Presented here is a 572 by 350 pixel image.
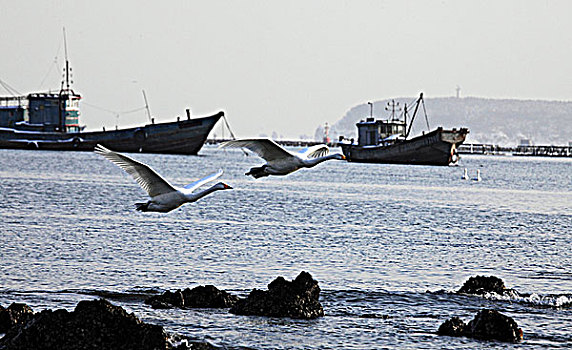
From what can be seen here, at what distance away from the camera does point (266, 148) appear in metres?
23.7

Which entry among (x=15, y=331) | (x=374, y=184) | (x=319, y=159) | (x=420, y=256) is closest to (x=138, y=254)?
(x=420, y=256)

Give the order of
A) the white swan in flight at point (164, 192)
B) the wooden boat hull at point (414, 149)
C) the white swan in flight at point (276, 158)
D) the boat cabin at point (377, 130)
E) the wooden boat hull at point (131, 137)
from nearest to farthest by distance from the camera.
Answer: the white swan in flight at point (164, 192), the white swan in flight at point (276, 158), the boat cabin at point (377, 130), the wooden boat hull at point (414, 149), the wooden boat hull at point (131, 137)

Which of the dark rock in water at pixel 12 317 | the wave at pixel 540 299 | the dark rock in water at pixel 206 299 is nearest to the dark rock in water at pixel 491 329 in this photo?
the wave at pixel 540 299

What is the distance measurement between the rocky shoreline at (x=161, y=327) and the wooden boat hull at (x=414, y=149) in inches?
3856

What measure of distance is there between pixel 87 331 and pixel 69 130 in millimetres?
127914

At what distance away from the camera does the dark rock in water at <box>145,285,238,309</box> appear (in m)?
24.7

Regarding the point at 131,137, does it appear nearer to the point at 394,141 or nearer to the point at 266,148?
the point at 394,141

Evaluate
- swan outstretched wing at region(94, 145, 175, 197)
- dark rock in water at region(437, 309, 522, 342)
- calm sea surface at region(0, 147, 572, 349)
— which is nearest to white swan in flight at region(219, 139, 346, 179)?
swan outstretched wing at region(94, 145, 175, 197)

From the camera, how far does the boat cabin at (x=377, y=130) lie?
12556 cm

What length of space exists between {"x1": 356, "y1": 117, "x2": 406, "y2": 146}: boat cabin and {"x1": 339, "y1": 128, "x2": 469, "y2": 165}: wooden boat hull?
1003 mm

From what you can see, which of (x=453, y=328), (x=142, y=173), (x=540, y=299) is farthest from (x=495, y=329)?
(x=142, y=173)

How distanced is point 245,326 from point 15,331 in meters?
5.98

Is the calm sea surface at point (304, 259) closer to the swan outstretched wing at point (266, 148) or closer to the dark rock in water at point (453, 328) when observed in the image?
the dark rock in water at point (453, 328)

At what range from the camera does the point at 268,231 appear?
4694cm
